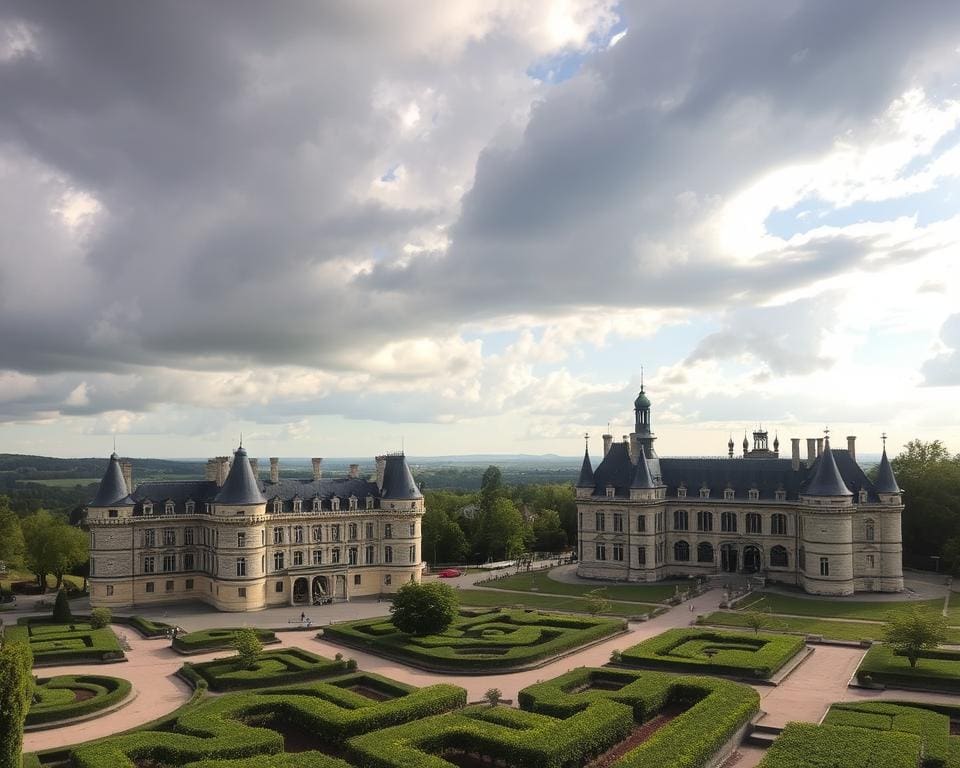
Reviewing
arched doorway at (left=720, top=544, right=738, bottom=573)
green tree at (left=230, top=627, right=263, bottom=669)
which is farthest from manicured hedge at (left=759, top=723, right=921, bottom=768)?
arched doorway at (left=720, top=544, right=738, bottom=573)

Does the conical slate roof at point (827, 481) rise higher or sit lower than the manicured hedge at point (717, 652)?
higher

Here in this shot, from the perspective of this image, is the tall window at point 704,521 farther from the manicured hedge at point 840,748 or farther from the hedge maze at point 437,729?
the manicured hedge at point 840,748

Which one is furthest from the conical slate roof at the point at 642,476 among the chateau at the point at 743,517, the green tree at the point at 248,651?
the green tree at the point at 248,651

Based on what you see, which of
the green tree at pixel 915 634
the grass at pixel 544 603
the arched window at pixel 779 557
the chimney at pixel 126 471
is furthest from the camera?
the arched window at pixel 779 557

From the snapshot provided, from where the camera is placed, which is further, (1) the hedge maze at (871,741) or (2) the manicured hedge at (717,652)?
(2) the manicured hedge at (717,652)

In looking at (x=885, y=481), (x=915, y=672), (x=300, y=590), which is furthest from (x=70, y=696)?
(x=885, y=481)

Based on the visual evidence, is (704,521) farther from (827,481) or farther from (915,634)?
(915,634)

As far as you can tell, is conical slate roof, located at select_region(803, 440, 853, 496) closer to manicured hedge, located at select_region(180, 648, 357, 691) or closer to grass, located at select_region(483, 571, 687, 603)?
grass, located at select_region(483, 571, 687, 603)

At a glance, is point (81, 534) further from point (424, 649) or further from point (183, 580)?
point (424, 649)
